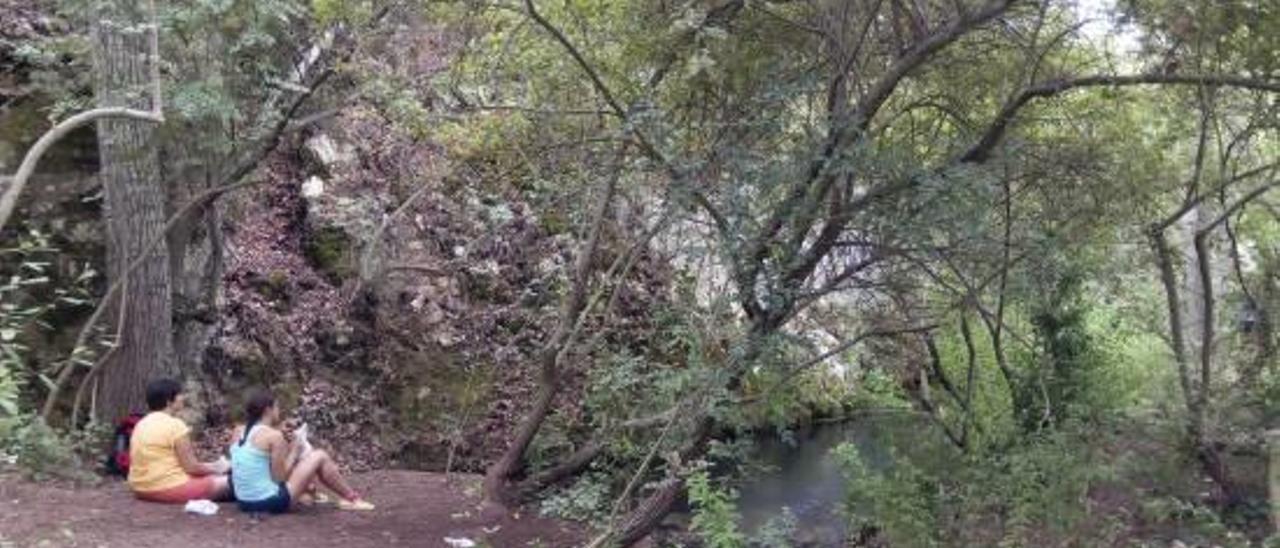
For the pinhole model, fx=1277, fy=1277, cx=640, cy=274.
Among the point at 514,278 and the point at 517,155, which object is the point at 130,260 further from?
the point at 514,278

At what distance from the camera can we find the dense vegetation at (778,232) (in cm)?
759

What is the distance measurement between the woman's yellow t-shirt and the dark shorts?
0.48m

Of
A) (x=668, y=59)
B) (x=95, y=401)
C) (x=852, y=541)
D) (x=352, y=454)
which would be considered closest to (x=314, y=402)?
(x=352, y=454)

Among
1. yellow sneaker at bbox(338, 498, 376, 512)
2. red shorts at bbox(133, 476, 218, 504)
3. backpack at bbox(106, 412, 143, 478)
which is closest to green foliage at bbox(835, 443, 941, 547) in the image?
yellow sneaker at bbox(338, 498, 376, 512)

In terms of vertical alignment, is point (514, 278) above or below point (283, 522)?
above

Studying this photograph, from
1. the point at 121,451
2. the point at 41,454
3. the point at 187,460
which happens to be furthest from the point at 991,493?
the point at 41,454

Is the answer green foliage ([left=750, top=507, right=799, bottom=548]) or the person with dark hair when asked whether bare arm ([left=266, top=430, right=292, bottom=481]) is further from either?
green foliage ([left=750, top=507, right=799, bottom=548])

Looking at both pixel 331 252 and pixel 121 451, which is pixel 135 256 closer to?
pixel 121 451

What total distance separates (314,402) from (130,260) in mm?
2911

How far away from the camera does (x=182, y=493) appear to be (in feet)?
27.3

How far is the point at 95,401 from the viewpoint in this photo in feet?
33.5

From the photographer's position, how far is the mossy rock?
13.9m

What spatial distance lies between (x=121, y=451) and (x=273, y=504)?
1888 millimetres

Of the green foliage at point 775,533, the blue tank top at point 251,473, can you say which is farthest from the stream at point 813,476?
the blue tank top at point 251,473
